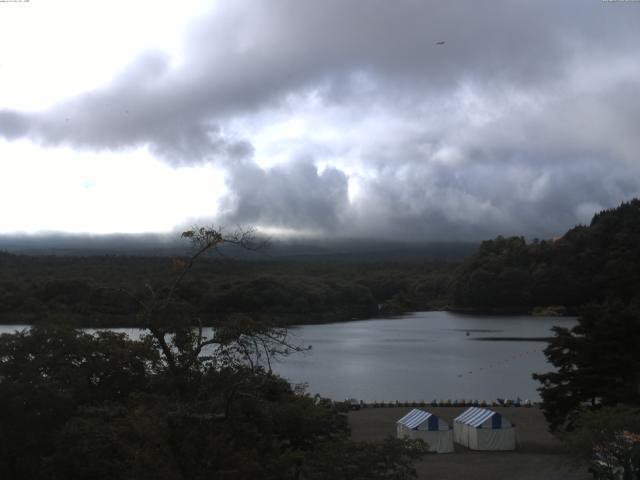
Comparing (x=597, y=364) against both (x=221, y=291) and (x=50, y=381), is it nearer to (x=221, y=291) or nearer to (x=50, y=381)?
(x=50, y=381)

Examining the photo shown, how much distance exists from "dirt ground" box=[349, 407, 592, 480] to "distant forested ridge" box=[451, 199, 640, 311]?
6383 centimetres

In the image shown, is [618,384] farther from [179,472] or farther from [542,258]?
[542,258]

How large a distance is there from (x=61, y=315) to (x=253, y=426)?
9.58m

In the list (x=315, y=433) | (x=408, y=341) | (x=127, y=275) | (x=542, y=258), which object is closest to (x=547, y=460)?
(x=315, y=433)

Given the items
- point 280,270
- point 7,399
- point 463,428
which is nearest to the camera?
point 7,399

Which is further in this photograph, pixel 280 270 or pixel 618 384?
pixel 280 270

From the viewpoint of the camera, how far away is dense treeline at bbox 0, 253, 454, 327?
209 feet

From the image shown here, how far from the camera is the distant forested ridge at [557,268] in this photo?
9306cm

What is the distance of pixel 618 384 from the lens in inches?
845

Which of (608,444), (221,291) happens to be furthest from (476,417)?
(221,291)

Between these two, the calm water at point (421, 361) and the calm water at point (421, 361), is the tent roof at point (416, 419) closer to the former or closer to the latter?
the calm water at point (421, 361)

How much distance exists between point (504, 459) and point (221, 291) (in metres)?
58.5

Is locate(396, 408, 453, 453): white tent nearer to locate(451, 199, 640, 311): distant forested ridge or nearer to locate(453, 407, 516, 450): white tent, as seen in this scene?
locate(453, 407, 516, 450): white tent

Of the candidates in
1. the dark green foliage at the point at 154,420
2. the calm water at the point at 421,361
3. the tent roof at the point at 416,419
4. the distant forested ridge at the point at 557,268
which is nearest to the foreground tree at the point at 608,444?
the dark green foliage at the point at 154,420
